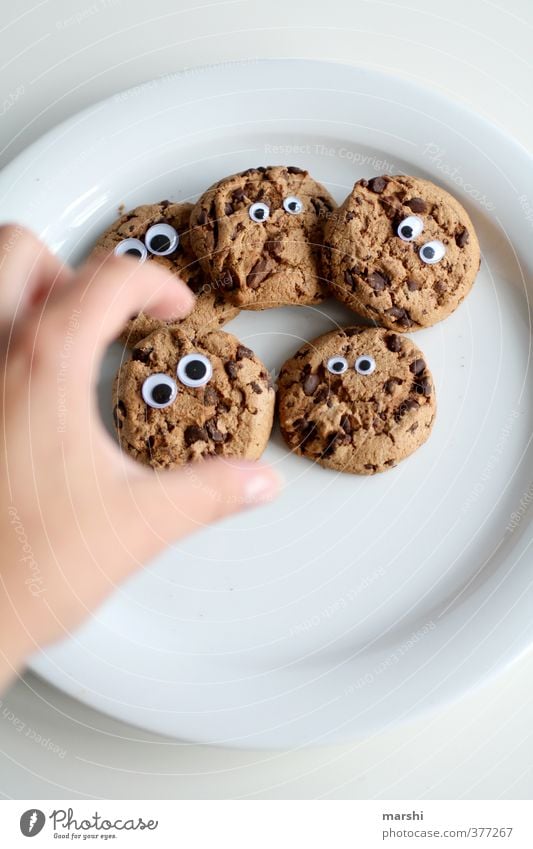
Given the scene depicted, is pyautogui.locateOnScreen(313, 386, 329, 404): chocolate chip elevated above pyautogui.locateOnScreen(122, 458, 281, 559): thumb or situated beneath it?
elevated above

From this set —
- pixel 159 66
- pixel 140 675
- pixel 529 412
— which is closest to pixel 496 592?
pixel 529 412

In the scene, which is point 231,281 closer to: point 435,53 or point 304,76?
point 304,76

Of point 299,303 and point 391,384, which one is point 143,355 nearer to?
point 299,303

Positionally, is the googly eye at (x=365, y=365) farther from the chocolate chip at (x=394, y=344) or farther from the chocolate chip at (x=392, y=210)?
the chocolate chip at (x=392, y=210)

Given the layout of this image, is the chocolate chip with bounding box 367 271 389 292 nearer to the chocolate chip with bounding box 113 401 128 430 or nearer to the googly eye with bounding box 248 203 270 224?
the googly eye with bounding box 248 203 270 224
